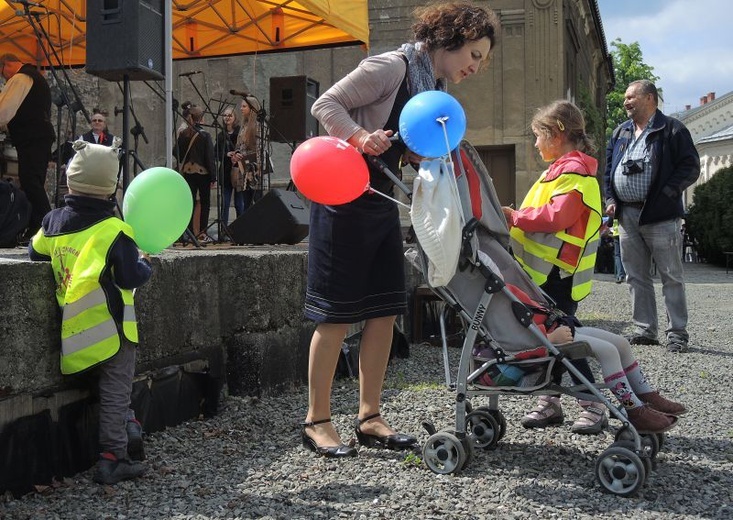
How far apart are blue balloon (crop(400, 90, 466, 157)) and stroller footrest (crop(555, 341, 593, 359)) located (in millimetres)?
833

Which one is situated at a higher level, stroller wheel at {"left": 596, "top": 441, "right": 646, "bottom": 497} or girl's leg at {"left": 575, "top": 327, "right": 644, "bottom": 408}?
girl's leg at {"left": 575, "top": 327, "right": 644, "bottom": 408}

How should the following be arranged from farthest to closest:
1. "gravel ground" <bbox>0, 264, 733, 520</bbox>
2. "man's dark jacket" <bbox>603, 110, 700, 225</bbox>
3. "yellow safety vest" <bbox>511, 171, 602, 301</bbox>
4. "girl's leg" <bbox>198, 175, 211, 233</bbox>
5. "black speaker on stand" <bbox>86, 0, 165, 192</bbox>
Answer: "girl's leg" <bbox>198, 175, 211, 233</bbox> → "man's dark jacket" <bbox>603, 110, 700, 225</bbox> → "black speaker on stand" <bbox>86, 0, 165, 192</bbox> → "yellow safety vest" <bbox>511, 171, 602, 301</bbox> → "gravel ground" <bbox>0, 264, 733, 520</bbox>

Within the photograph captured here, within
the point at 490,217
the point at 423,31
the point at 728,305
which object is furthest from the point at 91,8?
the point at 728,305

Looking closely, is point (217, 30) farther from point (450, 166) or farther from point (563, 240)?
point (450, 166)

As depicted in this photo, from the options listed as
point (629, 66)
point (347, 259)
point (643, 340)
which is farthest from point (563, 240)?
point (629, 66)

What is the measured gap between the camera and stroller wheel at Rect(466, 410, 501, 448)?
11.4 ft

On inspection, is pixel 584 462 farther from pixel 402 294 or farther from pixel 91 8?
pixel 91 8

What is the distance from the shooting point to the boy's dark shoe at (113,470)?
9.97ft

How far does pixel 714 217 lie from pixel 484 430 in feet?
74.1

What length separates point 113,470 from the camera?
10.0ft

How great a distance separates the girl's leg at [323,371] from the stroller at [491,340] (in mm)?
425

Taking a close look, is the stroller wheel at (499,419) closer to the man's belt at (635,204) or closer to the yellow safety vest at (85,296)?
the yellow safety vest at (85,296)

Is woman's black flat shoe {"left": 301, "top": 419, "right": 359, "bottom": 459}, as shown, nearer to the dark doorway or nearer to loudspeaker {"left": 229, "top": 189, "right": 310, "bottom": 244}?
loudspeaker {"left": 229, "top": 189, "right": 310, "bottom": 244}

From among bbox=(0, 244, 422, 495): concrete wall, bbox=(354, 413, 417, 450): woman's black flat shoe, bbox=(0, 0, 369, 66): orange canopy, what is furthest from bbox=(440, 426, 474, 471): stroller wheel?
bbox=(0, 0, 369, 66): orange canopy
